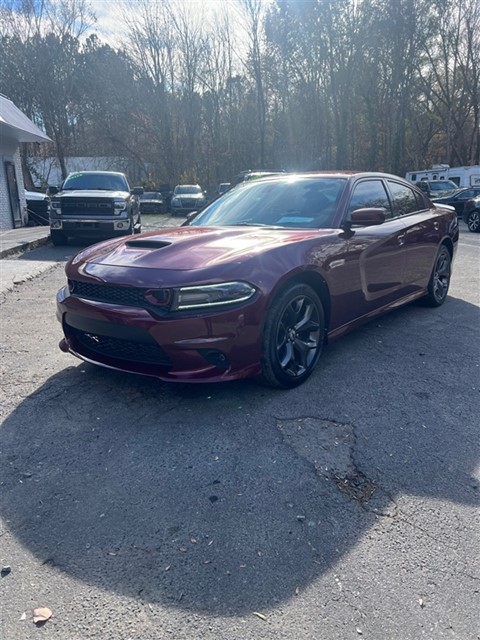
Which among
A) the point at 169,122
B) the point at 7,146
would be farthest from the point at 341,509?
the point at 169,122

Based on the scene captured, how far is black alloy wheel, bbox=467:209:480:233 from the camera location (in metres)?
15.5

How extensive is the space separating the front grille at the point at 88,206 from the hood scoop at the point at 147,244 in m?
8.10

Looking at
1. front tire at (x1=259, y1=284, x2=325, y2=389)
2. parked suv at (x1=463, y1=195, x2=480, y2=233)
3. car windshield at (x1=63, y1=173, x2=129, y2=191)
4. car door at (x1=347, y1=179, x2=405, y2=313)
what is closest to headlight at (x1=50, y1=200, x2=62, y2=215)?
car windshield at (x1=63, y1=173, x2=129, y2=191)

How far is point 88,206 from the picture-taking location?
11328mm

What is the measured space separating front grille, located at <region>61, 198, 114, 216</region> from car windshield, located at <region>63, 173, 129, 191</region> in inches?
50.7

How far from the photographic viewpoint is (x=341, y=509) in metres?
2.34

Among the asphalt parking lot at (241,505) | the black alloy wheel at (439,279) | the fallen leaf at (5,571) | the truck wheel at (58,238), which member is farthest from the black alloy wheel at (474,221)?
the fallen leaf at (5,571)

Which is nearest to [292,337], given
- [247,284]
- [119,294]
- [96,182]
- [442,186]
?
[247,284]

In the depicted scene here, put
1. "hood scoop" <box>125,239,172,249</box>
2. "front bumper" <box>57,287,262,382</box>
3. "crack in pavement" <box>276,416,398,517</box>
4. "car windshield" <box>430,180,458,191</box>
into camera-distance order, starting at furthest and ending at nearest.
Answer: "car windshield" <box>430,180,458,191</box>
"hood scoop" <box>125,239,172,249</box>
"front bumper" <box>57,287,262,382</box>
"crack in pavement" <box>276,416,398,517</box>

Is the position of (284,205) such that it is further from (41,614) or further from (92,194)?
(92,194)

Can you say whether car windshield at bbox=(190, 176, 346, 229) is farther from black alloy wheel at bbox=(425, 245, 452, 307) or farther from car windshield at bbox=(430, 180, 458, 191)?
car windshield at bbox=(430, 180, 458, 191)

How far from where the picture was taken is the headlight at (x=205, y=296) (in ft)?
10.0

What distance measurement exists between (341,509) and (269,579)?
56cm

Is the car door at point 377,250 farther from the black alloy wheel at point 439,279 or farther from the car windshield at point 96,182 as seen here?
the car windshield at point 96,182
